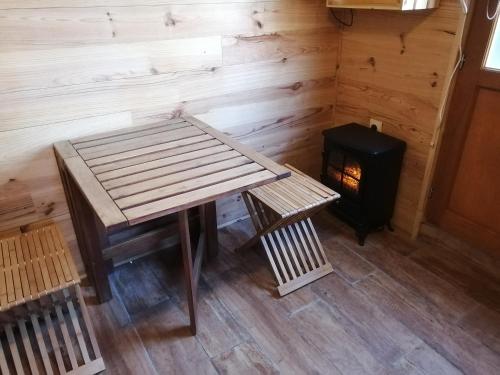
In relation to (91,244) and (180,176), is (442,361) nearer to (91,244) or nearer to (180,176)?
(180,176)

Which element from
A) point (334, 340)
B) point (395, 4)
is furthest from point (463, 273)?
point (395, 4)

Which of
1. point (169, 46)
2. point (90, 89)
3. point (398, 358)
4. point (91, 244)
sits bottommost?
point (398, 358)

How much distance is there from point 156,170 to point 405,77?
1.40m

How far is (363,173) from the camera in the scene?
1990mm

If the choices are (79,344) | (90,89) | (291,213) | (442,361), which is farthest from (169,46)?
(442,361)

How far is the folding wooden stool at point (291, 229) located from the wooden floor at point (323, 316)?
8 cm

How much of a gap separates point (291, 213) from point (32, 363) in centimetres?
115

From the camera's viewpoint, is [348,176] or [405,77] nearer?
[405,77]

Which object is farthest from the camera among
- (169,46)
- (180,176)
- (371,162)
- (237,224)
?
(237,224)

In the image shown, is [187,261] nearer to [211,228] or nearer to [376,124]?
[211,228]

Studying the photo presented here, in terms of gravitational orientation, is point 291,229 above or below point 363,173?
below

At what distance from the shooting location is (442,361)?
4.85 ft

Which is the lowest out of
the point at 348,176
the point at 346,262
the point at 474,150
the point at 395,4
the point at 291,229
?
the point at 346,262

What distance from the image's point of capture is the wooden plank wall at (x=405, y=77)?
180 centimetres
